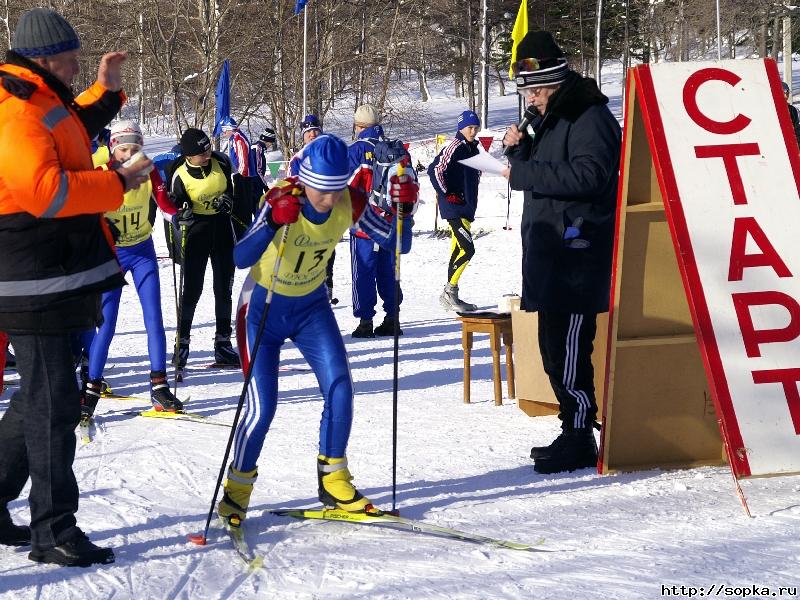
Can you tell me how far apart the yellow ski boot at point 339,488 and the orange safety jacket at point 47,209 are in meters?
1.26

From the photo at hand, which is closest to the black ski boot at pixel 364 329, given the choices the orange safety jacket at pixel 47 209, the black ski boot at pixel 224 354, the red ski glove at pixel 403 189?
the black ski boot at pixel 224 354

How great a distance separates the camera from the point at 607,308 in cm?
552

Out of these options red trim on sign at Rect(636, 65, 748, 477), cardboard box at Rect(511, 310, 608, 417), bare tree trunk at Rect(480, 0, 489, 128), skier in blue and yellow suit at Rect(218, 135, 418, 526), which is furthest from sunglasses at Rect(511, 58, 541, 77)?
bare tree trunk at Rect(480, 0, 489, 128)

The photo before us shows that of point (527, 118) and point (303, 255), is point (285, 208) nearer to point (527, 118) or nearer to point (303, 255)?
point (303, 255)

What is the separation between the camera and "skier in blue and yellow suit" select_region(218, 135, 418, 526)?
4543mm

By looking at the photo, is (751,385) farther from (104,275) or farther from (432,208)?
(432,208)

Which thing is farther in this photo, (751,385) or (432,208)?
(432,208)

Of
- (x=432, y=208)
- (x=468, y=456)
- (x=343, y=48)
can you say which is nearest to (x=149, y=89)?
(x=343, y=48)

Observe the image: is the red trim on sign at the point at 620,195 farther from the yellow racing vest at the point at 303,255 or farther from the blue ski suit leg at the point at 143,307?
the blue ski suit leg at the point at 143,307

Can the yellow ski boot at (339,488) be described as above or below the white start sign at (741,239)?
below

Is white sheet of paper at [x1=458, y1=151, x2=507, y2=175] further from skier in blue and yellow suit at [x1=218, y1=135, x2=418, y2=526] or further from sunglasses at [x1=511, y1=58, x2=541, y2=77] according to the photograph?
skier in blue and yellow suit at [x1=218, y1=135, x2=418, y2=526]

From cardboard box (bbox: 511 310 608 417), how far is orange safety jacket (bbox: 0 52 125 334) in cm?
330

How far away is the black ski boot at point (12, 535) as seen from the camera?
173 inches

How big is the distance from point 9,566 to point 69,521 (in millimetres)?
297
